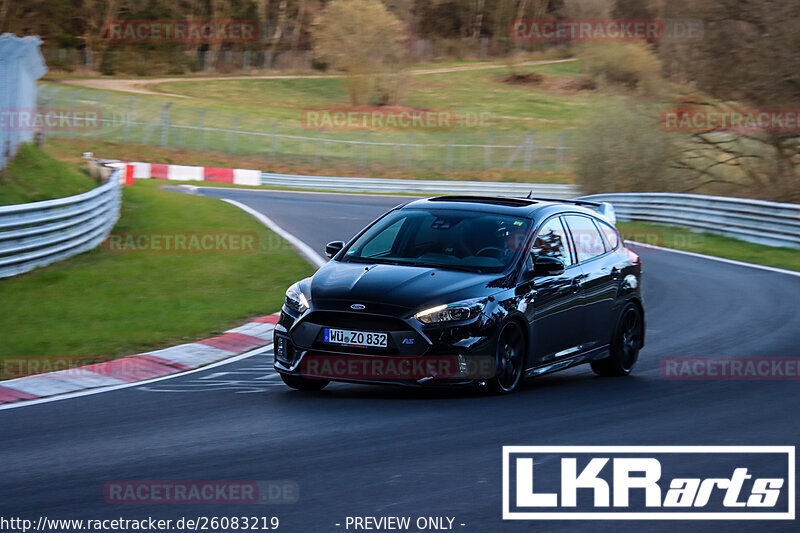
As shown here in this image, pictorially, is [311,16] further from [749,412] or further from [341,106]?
[749,412]

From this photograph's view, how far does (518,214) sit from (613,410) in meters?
1.98

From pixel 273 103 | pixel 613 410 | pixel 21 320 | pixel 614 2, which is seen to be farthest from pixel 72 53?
pixel 613 410

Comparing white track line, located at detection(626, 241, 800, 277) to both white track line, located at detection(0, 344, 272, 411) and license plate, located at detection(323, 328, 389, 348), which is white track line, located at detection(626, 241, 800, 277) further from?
license plate, located at detection(323, 328, 389, 348)

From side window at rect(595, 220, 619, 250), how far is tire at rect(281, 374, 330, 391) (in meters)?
3.27

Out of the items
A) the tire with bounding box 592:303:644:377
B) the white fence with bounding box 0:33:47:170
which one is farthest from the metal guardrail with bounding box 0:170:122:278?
the tire with bounding box 592:303:644:377

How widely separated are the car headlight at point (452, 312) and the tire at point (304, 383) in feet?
3.71

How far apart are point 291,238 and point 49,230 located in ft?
20.7

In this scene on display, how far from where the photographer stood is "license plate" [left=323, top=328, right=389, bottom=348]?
8.18 m

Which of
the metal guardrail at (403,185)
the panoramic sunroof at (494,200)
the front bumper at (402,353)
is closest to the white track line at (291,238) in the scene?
the panoramic sunroof at (494,200)

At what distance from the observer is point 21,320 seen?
40.7 ft

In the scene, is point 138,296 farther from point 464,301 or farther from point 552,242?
point 464,301

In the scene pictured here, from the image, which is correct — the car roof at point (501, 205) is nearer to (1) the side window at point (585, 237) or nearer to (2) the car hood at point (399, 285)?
(1) the side window at point (585, 237)

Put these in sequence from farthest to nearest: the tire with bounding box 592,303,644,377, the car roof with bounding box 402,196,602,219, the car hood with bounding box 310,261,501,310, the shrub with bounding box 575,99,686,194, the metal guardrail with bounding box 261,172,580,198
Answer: the metal guardrail with bounding box 261,172,580,198 < the shrub with bounding box 575,99,686,194 < the tire with bounding box 592,303,644,377 < the car roof with bounding box 402,196,602,219 < the car hood with bounding box 310,261,501,310

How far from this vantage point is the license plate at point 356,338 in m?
8.18
